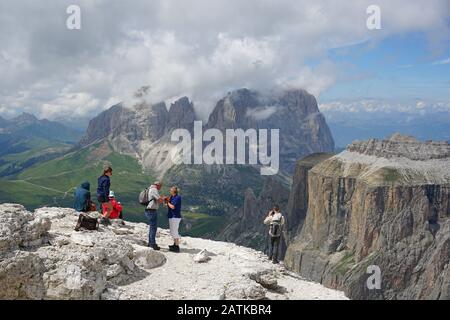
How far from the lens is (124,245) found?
22.9 m

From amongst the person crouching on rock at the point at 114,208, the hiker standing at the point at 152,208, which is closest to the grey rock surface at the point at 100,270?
the hiker standing at the point at 152,208

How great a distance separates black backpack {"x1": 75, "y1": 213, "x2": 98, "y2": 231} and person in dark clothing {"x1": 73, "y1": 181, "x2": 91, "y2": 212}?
1941 millimetres

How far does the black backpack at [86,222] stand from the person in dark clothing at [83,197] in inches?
76.4

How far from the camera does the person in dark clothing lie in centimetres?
2628

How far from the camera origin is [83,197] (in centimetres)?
2652

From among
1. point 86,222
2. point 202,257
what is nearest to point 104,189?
point 86,222

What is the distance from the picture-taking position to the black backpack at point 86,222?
24.4 m

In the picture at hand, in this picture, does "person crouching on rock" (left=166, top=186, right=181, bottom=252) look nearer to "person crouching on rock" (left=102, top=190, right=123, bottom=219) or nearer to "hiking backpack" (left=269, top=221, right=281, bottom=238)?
"person crouching on rock" (left=102, top=190, right=123, bottom=219)

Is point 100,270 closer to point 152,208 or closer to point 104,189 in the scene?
point 152,208
